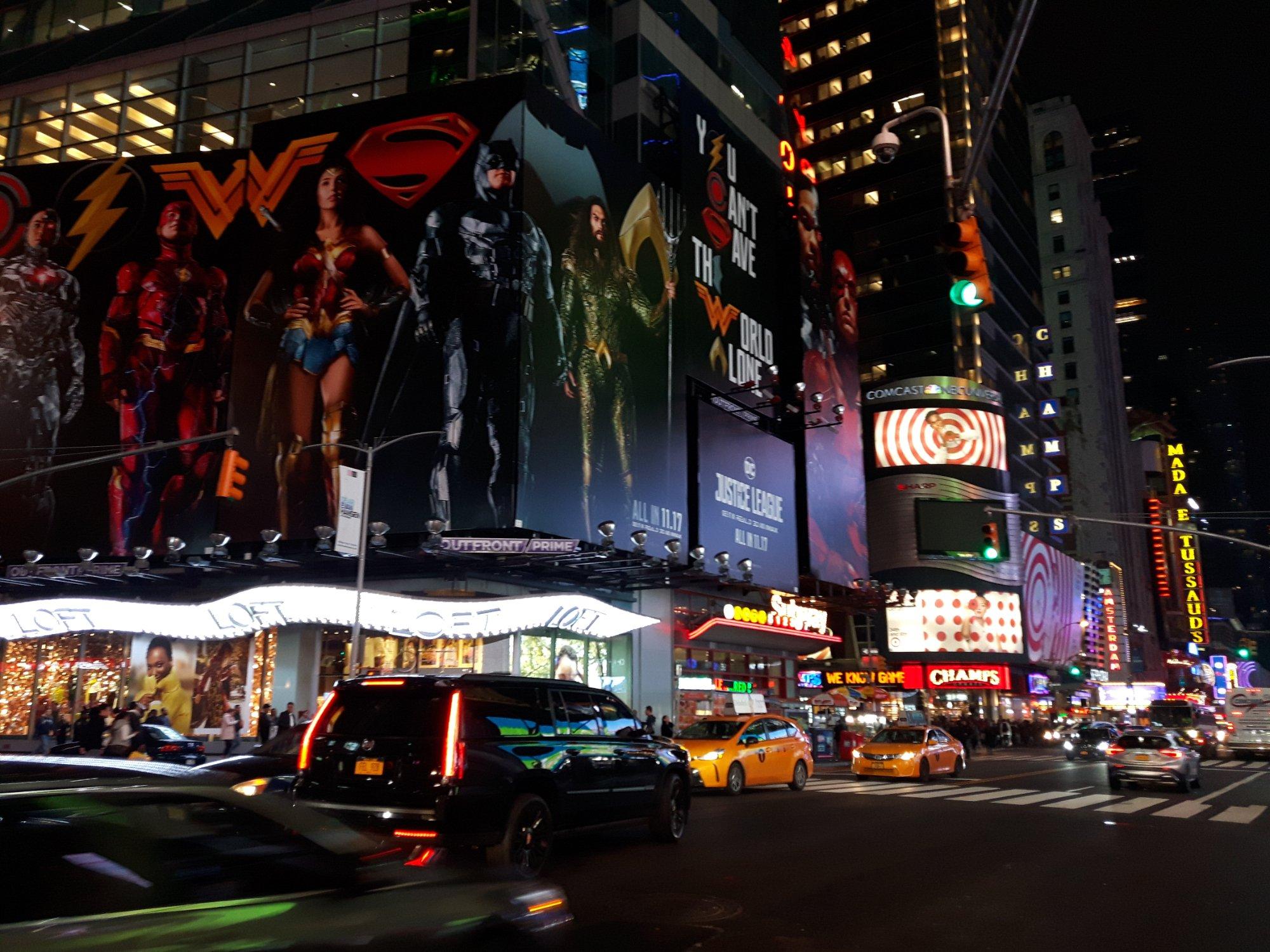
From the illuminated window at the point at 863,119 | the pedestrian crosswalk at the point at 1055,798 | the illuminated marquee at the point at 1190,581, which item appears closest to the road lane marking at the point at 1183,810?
Answer: the pedestrian crosswalk at the point at 1055,798

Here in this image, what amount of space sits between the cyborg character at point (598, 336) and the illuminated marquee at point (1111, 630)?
7998cm


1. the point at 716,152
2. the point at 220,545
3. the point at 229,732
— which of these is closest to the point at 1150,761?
the point at 229,732

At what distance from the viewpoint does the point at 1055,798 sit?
21.4 metres

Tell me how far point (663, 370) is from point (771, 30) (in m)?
24.6

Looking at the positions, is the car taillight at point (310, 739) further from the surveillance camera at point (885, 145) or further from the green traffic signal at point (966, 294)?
the surveillance camera at point (885, 145)

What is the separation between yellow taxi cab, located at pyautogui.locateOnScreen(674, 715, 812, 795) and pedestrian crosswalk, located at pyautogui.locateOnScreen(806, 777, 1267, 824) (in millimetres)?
859

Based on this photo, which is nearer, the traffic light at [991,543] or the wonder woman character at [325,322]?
the traffic light at [991,543]

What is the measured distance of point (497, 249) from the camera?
30.8 metres

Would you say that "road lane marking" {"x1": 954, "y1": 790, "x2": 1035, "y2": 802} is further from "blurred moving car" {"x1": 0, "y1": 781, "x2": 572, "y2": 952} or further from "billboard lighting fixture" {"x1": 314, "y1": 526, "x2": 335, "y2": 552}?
"blurred moving car" {"x1": 0, "y1": 781, "x2": 572, "y2": 952}

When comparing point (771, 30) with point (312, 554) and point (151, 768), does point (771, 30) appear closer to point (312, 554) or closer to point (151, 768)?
point (312, 554)

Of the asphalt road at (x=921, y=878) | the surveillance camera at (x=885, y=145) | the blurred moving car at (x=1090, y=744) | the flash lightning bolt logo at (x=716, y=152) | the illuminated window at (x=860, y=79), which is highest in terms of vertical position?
the illuminated window at (x=860, y=79)

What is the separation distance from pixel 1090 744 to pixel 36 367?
43634 millimetres

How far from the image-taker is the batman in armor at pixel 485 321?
29.5 metres

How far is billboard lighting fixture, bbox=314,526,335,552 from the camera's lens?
27516 millimetres
